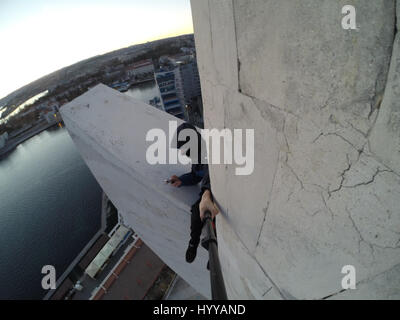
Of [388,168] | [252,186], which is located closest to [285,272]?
[252,186]

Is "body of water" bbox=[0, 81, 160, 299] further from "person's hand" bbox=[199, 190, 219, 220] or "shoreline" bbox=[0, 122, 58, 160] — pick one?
"person's hand" bbox=[199, 190, 219, 220]

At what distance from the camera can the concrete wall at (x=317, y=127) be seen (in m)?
0.36

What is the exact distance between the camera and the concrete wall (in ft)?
1.18

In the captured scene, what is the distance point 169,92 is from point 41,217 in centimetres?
1792

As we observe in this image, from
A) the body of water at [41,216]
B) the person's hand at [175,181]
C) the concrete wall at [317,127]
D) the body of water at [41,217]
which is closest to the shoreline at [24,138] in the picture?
the body of water at [41,216]

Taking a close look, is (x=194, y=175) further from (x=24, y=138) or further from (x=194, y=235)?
(x=24, y=138)

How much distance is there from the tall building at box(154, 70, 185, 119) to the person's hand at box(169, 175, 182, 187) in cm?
2244

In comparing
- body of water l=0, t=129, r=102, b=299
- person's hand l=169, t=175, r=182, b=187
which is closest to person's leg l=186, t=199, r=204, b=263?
person's hand l=169, t=175, r=182, b=187

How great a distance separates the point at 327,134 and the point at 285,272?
71cm

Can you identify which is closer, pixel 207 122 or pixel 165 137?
pixel 207 122

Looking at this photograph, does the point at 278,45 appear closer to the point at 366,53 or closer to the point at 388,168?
the point at 366,53

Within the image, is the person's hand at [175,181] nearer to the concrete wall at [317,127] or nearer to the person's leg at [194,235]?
the person's leg at [194,235]

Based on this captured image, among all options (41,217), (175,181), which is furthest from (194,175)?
(41,217)

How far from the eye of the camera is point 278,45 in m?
0.51
